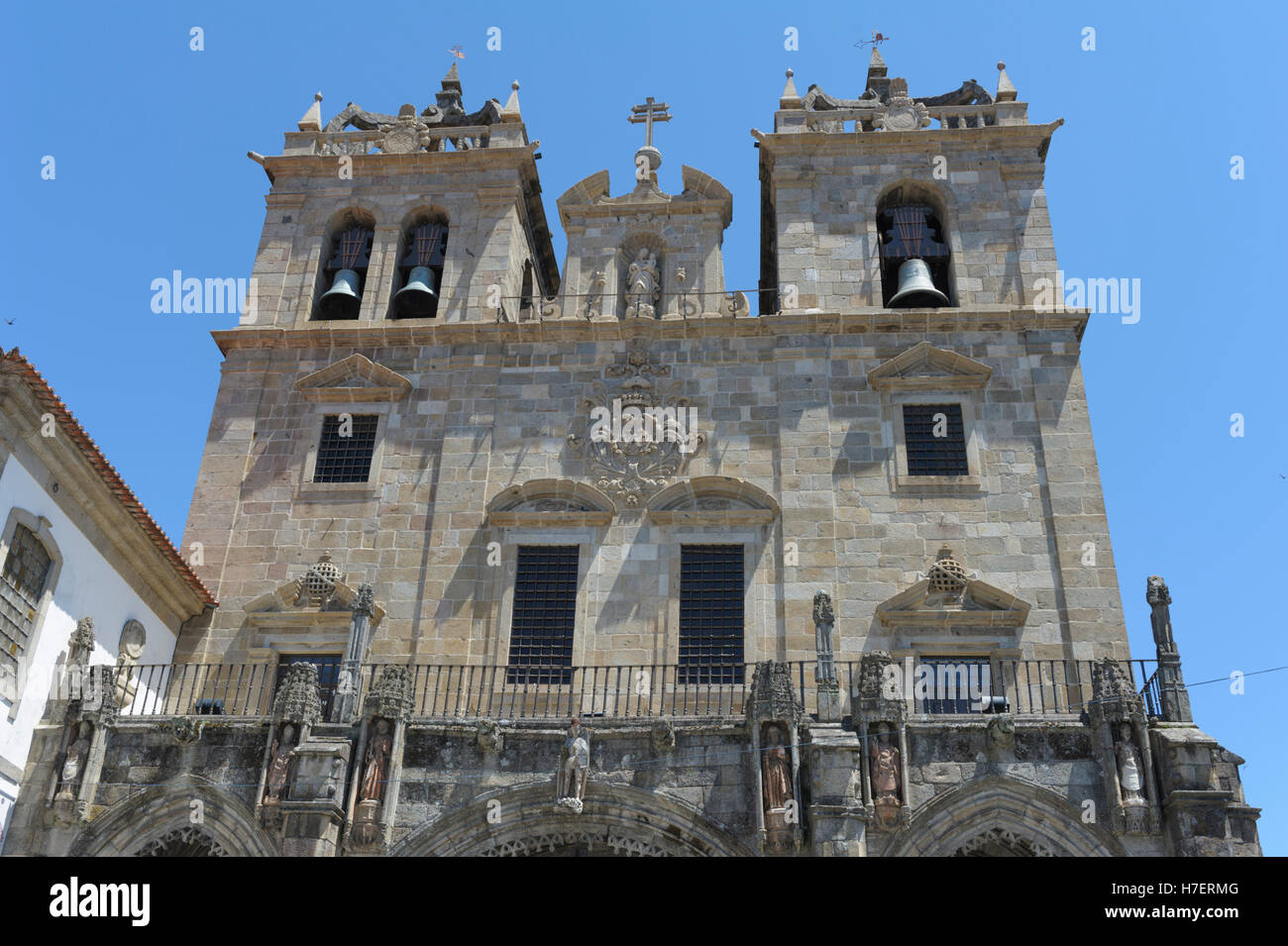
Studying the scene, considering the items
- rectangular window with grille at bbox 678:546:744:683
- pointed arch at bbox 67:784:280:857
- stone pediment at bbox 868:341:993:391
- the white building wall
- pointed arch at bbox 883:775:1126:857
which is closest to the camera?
pointed arch at bbox 883:775:1126:857

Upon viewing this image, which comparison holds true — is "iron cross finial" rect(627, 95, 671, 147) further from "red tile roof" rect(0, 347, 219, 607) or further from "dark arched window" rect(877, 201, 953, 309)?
"red tile roof" rect(0, 347, 219, 607)

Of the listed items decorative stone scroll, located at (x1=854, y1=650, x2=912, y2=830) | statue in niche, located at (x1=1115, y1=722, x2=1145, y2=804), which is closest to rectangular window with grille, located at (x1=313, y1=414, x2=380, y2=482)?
decorative stone scroll, located at (x1=854, y1=650, x2=912, y2=830)

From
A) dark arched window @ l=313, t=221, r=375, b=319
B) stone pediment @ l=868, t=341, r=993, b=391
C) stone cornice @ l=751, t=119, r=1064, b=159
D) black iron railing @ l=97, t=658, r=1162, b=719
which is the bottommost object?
black iron railing @ l=97, t=658, r=1162, b=719

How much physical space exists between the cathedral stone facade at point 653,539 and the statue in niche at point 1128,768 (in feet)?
0.11

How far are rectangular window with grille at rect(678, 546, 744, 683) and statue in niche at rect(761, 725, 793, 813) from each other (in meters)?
3.27

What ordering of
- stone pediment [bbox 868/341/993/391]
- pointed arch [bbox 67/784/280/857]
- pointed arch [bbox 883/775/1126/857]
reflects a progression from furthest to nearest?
stone pediment [bbox 868/341/993/391] < pointed arch [bbox 67/784/280/857] < pointed arch [bbox 883/775/1126/857]

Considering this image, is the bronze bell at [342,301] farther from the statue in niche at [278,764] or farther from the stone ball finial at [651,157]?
the statue in niche at [278,764]

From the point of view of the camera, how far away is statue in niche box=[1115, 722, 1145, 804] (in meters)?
16.0

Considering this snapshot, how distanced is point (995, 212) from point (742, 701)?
459 inches

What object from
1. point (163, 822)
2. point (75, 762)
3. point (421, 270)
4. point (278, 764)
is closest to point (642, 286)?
point (421, 270)

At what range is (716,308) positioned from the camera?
950 inches

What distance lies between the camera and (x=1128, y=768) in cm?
1612

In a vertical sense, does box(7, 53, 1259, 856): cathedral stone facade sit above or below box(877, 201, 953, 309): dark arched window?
below
